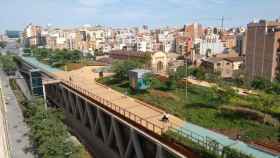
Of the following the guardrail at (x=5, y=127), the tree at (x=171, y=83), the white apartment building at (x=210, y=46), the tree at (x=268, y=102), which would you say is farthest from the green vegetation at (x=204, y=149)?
the white apartment building at (x=210, y=46)

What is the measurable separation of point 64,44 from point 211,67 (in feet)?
323

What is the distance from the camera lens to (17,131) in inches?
1554

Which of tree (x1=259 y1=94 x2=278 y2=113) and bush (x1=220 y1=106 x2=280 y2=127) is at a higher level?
tree (x1=259 y1=94 x2=278 y2=113)

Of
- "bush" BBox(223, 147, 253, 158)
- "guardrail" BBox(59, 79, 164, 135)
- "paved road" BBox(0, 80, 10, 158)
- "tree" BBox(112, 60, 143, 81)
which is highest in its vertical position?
"tree" BBox(112, 60, 143, 81)

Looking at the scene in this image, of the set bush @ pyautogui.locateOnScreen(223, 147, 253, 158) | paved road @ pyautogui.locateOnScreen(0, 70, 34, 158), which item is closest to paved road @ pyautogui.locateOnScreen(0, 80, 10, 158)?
paved road @ pyautogui.locateOnScreen(0, 70, 34, 158)

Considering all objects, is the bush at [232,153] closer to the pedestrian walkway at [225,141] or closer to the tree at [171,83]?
the pedestrian walkway at [225,141]

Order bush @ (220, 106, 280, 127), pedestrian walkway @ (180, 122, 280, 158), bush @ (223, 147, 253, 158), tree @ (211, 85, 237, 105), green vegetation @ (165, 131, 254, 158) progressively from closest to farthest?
bush @ (223, 147, 253, 158) → green vegetation @ (165, 131, 254, 158) → pedestrian walkway @ (180, 122, 280, 158) → bush @ (220, 106, 280, 127) → tree @ (211, 85, 237, 105)

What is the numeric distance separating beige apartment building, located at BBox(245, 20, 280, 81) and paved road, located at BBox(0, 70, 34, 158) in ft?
→ 157

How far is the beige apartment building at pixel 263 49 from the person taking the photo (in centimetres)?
5497

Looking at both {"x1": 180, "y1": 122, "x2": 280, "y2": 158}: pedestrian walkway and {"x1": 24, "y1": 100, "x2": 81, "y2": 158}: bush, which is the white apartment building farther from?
{"x1": 180, "y1": 122, "x2": 280, "y2": 158}: pedestrian walkway

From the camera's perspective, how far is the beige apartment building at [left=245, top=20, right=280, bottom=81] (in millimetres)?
54969

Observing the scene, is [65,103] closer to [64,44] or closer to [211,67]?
[211,67]

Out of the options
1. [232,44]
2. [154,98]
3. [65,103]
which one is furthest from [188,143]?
[232,44]

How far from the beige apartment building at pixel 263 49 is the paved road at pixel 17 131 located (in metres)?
48.0
